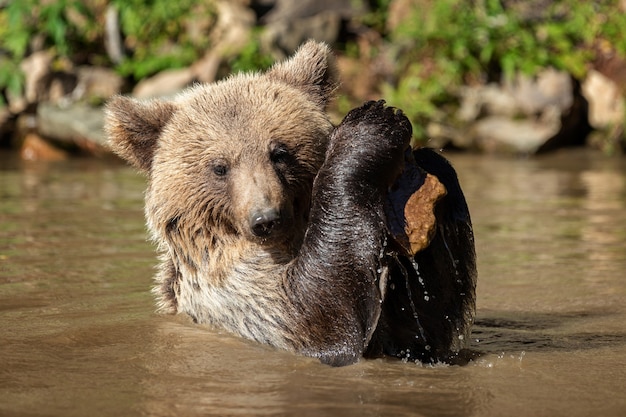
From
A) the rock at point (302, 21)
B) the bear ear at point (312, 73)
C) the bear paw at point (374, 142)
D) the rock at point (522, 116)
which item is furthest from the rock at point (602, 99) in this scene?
the bear paw at point (374, 142)

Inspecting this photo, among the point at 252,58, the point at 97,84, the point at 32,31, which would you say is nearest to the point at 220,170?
the point at 252,58

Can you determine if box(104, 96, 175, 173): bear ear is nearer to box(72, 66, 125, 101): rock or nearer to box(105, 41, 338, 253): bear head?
box(105, 41, 338, 253): bear head

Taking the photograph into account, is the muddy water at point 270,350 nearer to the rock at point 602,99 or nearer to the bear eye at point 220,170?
the bear eye at point 220,170

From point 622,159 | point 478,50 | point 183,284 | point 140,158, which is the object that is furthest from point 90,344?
point 478,50

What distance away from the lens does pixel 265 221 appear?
4.83 m

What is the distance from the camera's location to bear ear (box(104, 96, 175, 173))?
558cm

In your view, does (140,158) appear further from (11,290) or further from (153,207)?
(11,290)

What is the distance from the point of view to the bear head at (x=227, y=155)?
16.6 feet

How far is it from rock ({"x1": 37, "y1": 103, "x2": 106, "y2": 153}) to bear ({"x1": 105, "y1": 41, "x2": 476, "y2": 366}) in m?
10.9

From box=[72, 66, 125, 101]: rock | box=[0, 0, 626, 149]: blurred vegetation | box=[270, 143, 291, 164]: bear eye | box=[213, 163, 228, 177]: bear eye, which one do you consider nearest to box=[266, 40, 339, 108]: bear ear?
box=[270, 143, 291, 164]: bear eye

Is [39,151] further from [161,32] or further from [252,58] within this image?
[252,58]

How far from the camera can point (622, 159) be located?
50.4 ft

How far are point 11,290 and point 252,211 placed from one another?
2.67m

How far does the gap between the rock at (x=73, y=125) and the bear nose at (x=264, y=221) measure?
11745mm
